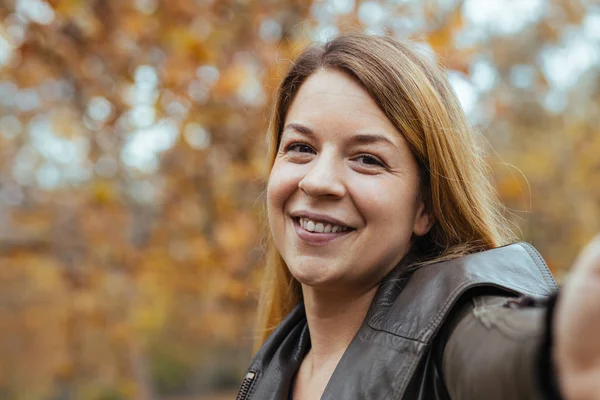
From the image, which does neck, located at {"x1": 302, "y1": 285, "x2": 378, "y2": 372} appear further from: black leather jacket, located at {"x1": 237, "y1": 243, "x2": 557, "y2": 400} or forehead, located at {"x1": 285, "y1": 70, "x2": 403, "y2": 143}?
forehead, located at {"x1": 285, "y1": 70, "x2": 403, "y2": 143}

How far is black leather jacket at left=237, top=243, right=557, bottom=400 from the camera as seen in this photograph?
1.17 metres

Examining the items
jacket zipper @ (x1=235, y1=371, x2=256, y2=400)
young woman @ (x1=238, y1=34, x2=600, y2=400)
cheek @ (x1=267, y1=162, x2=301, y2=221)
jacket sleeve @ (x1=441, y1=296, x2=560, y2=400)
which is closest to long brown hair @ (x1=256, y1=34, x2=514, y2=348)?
young woman @ (x1=238, y1=34, x2=600, y2=400)

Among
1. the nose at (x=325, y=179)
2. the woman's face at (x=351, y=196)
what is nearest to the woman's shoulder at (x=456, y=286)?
the woman's face at (x=351, y=196)

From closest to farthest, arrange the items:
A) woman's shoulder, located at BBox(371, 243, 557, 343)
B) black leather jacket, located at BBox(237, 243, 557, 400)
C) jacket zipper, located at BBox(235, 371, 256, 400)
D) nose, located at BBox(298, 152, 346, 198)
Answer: black leather jacket, located at BBox(237, 243, 557, 400) → woman's shoulder, located at BBox(371, 243, 557, 343) → nose, located at BBox(298, 152, 346, 198) → jacket zipper, located at BBox(235, 371, 256, 400)

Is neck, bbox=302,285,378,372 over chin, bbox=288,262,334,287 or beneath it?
beneath

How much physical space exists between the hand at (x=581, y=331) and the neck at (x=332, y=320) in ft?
3.29

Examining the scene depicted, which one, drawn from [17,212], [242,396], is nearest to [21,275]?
[17,212]

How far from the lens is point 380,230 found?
1.89 meters

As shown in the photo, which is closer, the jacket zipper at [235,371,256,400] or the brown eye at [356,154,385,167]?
the brown eye at [356,154,385,167]

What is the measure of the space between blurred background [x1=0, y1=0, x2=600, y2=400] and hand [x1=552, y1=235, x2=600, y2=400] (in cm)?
141

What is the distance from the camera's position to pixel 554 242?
11461 mm

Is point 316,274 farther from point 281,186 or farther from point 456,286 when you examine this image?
point 456,286

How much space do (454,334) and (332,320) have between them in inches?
25.8

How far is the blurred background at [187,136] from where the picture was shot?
5164 millimetres
